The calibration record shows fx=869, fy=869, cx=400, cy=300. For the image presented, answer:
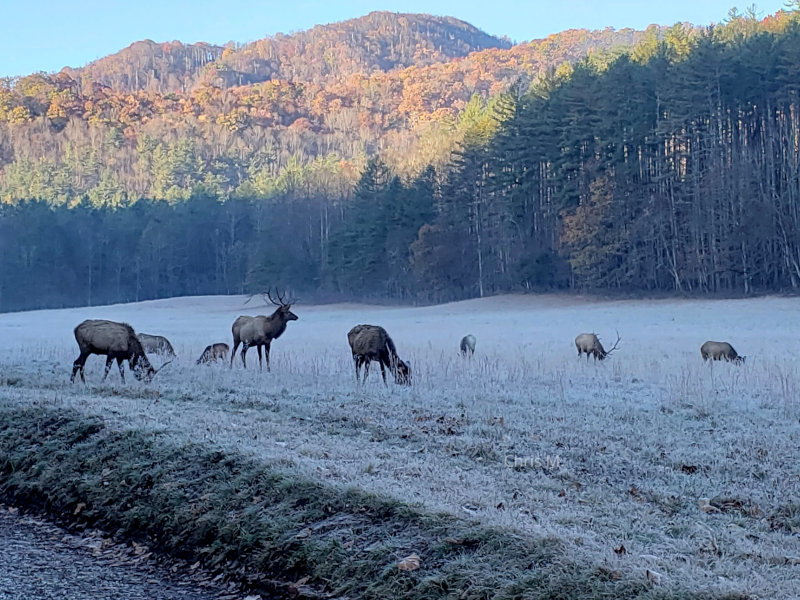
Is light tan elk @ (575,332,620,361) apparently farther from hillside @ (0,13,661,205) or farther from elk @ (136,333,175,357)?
hillside @ (0,13,661,205)

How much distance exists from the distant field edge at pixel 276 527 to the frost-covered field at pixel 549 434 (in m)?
0.29

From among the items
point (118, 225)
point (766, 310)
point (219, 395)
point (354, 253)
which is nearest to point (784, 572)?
point (219, 395)

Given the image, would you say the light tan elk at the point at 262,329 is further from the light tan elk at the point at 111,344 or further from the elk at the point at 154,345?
the light tan elk at the point at 111,344

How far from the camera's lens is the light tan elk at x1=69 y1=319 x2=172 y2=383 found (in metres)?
15.5

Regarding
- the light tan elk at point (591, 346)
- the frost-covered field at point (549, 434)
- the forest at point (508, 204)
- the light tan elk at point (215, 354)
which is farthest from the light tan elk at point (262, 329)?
the forest at point (508, 204)

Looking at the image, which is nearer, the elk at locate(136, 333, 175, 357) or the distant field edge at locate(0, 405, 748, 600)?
the distant field edge at locate(0, 405, 748, 600)

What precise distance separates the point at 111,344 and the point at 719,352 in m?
13.4

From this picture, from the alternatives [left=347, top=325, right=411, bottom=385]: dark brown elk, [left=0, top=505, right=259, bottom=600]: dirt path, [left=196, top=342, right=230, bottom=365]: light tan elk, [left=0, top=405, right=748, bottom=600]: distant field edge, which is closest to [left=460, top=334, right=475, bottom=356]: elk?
[left=347, top=325, right=411, bottom=385]: dark brown elk

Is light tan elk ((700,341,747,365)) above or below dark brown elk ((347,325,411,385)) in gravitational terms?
below

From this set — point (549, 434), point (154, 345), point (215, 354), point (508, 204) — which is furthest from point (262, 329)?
point (508, 204)

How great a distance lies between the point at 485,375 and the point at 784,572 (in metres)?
11.1

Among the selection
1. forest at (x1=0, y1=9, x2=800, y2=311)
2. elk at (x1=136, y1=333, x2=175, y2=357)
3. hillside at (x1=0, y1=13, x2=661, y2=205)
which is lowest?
elk at (x1=136, y1=333, x2=175, y2=357)

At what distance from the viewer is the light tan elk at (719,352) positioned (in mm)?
19922

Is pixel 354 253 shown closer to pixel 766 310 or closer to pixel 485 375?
pixel 766 310
